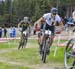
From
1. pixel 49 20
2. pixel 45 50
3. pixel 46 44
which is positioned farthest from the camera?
pixel 49 20

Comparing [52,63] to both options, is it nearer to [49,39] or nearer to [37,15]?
[49,39]

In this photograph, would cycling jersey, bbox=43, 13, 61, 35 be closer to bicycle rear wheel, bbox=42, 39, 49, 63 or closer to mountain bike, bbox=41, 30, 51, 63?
mountain bike, bbox=41, 30, 51, 63

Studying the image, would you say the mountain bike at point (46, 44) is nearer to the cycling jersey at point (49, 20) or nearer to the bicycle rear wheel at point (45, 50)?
the bicycle rear wheel at point (45, 50)

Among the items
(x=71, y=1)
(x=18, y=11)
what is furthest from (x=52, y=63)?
(x=18, y=11)

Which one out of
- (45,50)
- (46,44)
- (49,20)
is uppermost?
Result: (49,20)

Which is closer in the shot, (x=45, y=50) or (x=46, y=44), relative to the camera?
(x=45, y=50)

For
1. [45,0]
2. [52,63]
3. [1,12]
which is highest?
[52,63]

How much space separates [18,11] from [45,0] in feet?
61.0

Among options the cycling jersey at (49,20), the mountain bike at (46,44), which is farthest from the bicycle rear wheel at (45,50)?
the cycling jersey at (49,20)

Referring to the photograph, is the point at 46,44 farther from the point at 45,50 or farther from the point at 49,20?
the point at 49,20

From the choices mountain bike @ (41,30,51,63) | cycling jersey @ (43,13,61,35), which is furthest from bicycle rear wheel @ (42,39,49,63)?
cycling jersey @ (43,13,61,35)

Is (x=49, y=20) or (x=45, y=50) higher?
(x=49, y=20)

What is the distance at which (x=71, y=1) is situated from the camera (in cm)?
7812

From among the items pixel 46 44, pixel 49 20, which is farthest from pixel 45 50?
pixel 49 20
